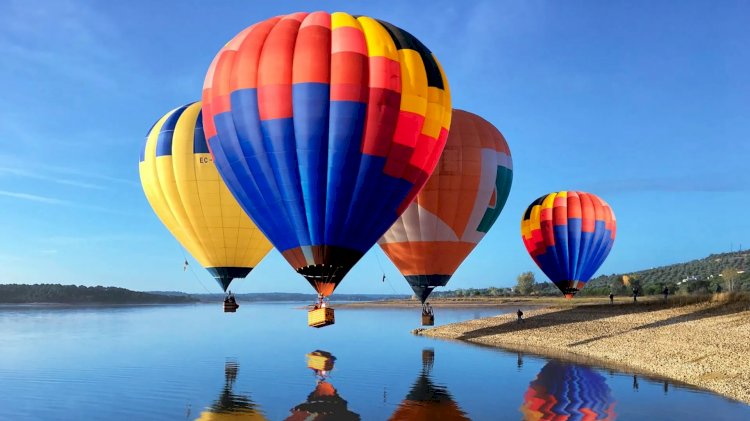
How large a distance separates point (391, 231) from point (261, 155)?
43.0ft

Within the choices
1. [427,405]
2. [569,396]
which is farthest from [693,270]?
[427,405]

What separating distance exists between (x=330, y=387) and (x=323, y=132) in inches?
421

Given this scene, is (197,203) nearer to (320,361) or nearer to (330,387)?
(320,361)

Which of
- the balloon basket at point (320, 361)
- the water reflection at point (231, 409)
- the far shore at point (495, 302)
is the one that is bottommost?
the water reflection at point (231, 409)

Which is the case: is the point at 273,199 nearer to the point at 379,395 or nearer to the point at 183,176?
the point at 379,395

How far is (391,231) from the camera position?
32.8 metres

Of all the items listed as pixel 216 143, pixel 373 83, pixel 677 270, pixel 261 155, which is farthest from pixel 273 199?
pixel 677 270

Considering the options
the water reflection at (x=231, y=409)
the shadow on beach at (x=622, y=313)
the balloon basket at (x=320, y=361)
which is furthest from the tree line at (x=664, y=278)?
the water reflection at (x=231, y=409)

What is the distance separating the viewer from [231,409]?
21078 millimetres

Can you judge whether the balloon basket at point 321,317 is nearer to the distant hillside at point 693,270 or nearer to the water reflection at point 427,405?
the water reflection at point 427,405

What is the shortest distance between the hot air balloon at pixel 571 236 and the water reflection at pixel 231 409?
25942 millimetres

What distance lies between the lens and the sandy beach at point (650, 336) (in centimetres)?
2452

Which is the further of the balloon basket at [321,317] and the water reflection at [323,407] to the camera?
the balloon basket at [321,317]

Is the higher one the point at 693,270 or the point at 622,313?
the point at 693,270
